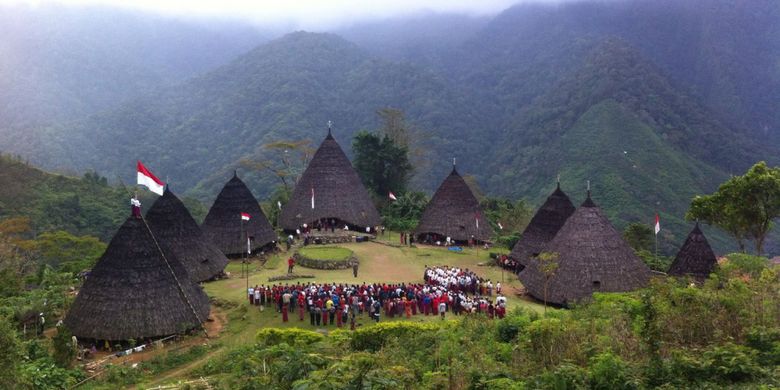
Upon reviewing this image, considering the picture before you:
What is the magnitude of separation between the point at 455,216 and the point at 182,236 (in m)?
15.9

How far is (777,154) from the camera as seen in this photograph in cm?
6303

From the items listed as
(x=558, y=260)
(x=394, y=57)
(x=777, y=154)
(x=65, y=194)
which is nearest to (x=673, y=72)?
(x=777, y=154)

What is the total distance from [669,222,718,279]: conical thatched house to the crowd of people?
8955mm

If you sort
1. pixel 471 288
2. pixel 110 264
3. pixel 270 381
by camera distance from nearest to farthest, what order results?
1. pixel 270 381
2. pixel 110 264
3. pixel 471 288

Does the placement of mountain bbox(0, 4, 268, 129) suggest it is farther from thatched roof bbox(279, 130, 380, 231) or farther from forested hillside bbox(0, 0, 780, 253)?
thatched roof bbox(279, 130, 380, 231)

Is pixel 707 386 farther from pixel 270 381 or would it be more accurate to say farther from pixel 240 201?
pixel 240 201

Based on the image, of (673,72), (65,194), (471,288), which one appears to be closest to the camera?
(471,288)

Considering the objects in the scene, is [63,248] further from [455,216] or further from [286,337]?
[286,337]

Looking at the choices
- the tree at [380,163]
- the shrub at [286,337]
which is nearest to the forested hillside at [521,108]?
the tree at [380,163]

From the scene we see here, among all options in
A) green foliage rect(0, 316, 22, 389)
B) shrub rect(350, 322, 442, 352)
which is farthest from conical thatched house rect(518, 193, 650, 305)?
green foliage rect(0, 316, 22, 389)

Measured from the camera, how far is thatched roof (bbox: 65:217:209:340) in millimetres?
16656

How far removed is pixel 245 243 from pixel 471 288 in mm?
12315

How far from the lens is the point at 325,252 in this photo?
91.5 ft

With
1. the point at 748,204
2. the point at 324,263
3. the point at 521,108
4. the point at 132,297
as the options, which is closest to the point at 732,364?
the point at 132,297
